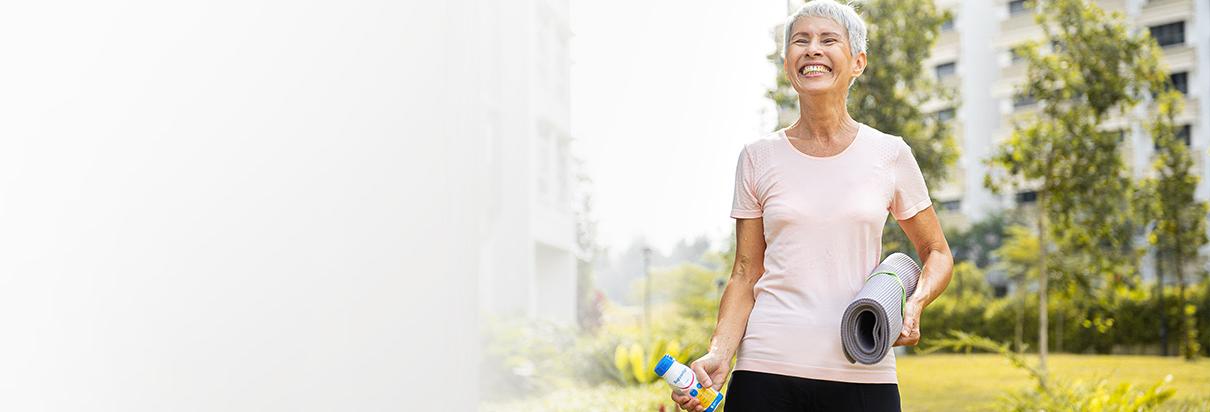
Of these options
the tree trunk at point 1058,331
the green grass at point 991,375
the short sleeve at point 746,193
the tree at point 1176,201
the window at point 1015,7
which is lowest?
the green grass at point 991,375

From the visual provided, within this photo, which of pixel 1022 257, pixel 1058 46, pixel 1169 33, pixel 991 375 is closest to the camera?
pixel 1058 46

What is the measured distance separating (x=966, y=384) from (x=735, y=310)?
6.19 m

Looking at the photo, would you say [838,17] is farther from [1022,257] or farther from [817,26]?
[1022,257]

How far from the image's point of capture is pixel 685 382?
117 cm

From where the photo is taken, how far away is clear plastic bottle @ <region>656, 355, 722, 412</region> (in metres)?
1.17

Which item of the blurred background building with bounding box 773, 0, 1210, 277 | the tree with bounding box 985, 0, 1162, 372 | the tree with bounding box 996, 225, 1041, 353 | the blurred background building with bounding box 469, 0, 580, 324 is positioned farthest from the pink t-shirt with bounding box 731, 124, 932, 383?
the blurred background building with bounding box 773, 0, 1210, 277

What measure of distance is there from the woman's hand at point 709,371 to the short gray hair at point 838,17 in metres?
0.35

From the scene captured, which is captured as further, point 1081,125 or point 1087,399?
point 1081,125

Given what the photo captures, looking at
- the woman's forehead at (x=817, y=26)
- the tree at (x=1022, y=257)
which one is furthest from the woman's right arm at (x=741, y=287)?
the tree at (x=1022, y=257)

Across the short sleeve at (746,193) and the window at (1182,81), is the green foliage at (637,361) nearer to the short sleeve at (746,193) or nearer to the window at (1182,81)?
the short sleeve at (746,193)

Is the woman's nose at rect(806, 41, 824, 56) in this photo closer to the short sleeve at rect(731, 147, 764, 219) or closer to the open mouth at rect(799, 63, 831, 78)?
the open mouth at rect(799, 63, 831, 78)

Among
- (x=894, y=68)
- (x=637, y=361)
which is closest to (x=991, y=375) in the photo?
(x=894, y=68)

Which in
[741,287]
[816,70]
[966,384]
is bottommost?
[966,384]

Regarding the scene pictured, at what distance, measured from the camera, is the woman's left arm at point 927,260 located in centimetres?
116
